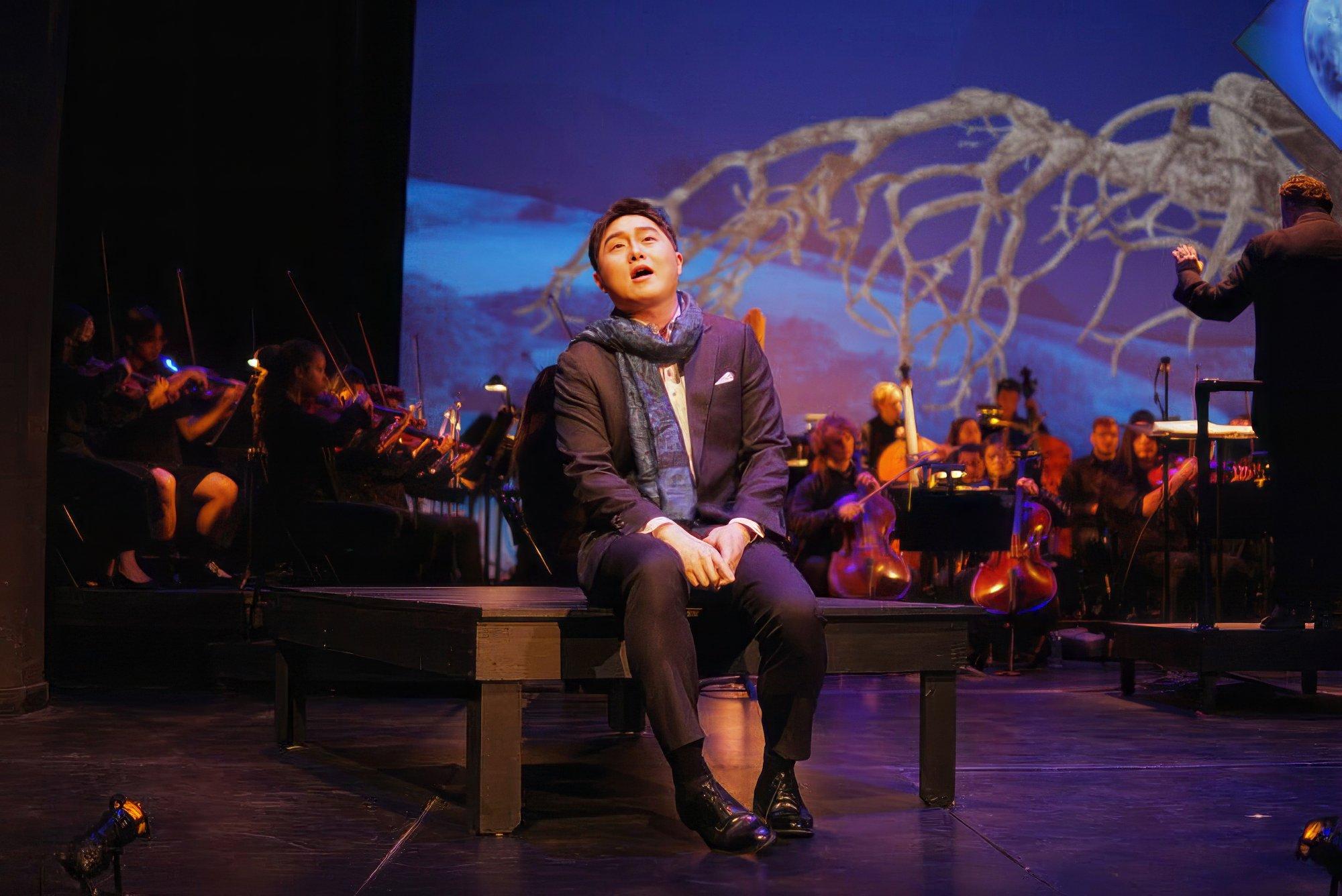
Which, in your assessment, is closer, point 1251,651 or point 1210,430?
point 1251,651

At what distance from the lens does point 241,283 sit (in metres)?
7.63

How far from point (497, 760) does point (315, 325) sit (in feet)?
17.3

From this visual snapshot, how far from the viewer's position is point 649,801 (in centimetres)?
277

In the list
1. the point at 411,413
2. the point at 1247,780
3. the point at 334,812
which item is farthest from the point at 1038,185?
the point at 334,812

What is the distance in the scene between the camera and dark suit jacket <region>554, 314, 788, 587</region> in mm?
2592

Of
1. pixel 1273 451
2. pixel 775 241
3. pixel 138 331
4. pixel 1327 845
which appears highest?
pixel 775 241

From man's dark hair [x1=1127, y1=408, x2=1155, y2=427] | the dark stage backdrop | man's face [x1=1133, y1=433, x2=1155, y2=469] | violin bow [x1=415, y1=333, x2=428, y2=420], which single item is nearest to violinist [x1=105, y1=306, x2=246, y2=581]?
violin bow [x1=415, y1=333, x2=428, y2=420]

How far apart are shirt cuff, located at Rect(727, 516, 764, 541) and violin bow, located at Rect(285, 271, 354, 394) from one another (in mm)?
4655

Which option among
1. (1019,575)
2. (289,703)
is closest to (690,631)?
(289,703)

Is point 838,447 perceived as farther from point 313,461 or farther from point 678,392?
point 678,392

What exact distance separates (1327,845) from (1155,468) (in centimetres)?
624

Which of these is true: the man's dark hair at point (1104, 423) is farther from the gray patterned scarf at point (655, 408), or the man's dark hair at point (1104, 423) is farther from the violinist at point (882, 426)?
the gray patterned scarf at point (655, 408)

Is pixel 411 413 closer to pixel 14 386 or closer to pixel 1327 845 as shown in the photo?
pixel 14 386

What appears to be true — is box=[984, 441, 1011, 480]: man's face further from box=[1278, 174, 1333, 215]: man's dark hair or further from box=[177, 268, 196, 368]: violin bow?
box=[177, 268, 196, 368]: violin bow
